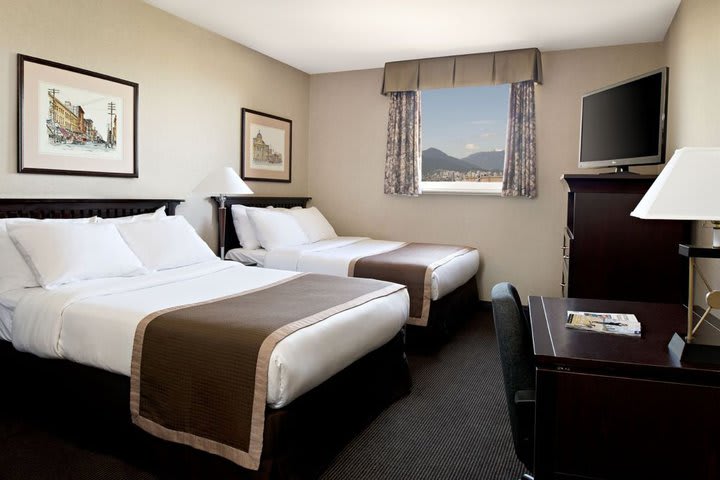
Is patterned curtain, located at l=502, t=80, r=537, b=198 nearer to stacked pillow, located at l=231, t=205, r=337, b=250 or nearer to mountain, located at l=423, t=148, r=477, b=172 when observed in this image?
mountain, located at l=423, t=148, r=477, b=172

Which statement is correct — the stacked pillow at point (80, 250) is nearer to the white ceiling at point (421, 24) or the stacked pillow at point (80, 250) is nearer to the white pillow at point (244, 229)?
the white pillow at point (244, 229)

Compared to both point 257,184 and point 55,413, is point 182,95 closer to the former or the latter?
point 257,184

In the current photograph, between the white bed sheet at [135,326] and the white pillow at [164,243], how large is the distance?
381 mm

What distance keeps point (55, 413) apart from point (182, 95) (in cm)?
275

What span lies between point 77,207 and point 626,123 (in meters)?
3.74

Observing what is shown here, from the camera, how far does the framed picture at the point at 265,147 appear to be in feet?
17.0

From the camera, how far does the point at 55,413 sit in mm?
2584

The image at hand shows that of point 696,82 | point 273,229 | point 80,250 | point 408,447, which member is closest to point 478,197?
point 273,229

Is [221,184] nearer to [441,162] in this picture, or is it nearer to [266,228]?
[266,228]

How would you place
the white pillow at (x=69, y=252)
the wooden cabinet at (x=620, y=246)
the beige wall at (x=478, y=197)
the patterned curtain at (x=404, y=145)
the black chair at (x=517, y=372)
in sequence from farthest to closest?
1. the patterned curtain at (x=404, y=145)
2. the beige wall at (x=478, y=197)
3. the wooden cabinet at (x=620, y=246)
4. the white pillow at (x=69, y=252)
5. the black chair at (x=517, y=372)

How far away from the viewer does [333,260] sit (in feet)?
14.2

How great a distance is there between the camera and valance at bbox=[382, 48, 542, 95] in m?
4.99

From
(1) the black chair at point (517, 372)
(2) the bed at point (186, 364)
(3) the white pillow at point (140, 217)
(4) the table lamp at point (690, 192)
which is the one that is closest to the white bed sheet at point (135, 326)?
(2) the bed at point (186, 364)

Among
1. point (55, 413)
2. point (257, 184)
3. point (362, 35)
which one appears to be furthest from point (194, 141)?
point (55, 413)
